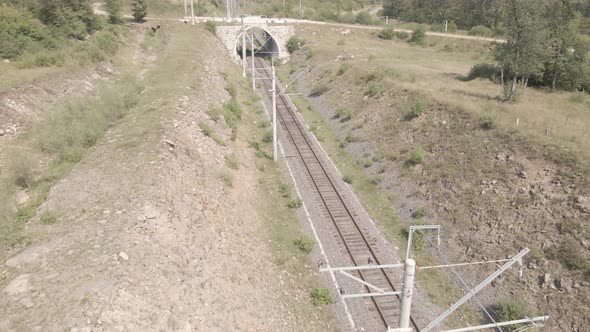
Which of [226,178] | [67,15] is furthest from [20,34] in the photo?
[226,178]

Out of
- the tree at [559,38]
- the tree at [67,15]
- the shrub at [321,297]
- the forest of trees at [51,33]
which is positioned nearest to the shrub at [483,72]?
the tree at [559,38]

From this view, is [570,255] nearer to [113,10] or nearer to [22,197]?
[22,197]

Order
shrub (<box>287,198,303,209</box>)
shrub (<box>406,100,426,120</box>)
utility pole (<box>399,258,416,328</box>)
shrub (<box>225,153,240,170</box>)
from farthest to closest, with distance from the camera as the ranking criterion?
shrub (<box>406,100,426,120</box>), shrub (<box>225,153,240,170</box>), shrub (<box>287,198,303,209</box>), utility pole (<box>399,258,416,328</box>)

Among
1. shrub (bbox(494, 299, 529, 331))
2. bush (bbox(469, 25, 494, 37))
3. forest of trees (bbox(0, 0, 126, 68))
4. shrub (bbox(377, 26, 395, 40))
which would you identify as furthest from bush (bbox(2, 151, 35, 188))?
bush (bbox(469, 25, 494, 37))

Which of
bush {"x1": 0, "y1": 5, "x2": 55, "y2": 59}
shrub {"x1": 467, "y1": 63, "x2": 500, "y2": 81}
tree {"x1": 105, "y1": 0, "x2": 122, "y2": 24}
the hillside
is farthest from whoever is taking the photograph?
tree {"x1": 105, "y1": 0, "x2": 122, "y2": 24}

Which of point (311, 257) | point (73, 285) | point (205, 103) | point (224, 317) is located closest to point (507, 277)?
point (311, 257)

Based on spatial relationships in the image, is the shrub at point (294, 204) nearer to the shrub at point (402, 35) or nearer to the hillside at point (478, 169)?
the hillside at point (478, 169)

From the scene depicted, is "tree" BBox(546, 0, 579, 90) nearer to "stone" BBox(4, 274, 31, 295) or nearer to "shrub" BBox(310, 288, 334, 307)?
"shrub" BBox(310, 288, 334, 307)
